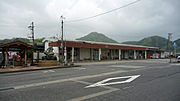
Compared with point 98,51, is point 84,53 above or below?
below

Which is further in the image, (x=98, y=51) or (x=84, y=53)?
(x=98, y=51)

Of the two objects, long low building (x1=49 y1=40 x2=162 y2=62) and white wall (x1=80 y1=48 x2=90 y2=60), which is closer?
long low building (x1=49 y1=40 x2=162 y2=62)

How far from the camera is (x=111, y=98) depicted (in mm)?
5266

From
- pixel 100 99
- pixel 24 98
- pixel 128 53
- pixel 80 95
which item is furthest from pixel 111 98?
pixel 128 53

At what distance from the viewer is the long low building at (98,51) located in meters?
29.2

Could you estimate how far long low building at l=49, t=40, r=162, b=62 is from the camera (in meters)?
29.2

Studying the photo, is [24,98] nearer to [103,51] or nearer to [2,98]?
[2,98]

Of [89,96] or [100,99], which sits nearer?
[100,99]

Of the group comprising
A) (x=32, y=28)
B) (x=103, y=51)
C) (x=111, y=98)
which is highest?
(x=32, y=28)

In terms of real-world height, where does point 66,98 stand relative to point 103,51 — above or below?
below

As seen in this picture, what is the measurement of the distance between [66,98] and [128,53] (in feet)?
148

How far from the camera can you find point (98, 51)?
38344mm

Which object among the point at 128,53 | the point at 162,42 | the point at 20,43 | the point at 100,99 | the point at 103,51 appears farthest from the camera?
the point at 162,42

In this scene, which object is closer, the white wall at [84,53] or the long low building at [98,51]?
the long low building at [98,51]
